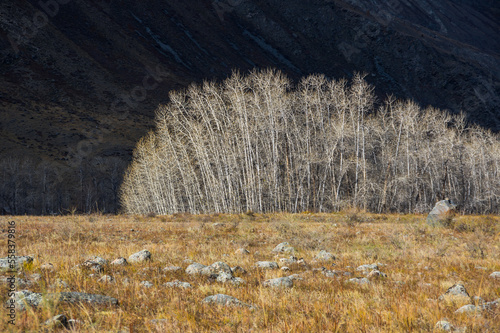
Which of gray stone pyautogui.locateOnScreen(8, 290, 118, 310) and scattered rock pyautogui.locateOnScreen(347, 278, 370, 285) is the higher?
gray stone pyautogui.locateOnScreen(8, 290, 118, 310)

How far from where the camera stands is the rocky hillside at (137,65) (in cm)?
7312

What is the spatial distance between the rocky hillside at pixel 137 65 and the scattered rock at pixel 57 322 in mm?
66977

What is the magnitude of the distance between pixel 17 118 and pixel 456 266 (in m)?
93.5

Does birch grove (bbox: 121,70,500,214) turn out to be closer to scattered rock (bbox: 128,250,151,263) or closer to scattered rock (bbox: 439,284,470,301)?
scattered rock (bbox: 128,250,151,263)

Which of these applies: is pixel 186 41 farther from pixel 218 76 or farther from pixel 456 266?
pixel 456 266

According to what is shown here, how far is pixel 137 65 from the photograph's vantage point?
4892 inches

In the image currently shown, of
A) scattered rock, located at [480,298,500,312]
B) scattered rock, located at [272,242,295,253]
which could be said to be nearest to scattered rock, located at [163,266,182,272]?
scattered rock, located at [272,242,295,253]

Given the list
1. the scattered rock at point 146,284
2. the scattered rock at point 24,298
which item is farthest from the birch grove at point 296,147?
the scattered rock at point 24,298

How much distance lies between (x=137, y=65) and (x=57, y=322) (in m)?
134

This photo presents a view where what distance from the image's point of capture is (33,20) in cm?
10838

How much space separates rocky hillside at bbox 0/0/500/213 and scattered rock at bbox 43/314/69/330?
2637 inches

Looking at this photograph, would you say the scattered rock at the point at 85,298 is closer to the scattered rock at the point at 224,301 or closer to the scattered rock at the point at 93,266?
the scattered rock at the point at 224,301

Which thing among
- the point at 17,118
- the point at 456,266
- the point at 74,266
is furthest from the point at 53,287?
the point at 17,118

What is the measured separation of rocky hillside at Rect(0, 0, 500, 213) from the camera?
73125 mm
